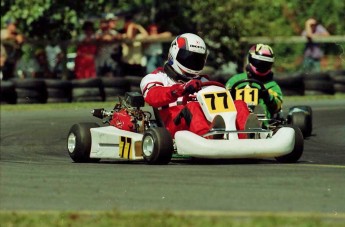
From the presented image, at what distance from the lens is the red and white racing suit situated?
10055 millimetres

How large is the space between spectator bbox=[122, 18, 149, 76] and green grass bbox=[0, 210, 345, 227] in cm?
1568

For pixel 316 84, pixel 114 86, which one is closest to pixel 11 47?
pixel 114 86

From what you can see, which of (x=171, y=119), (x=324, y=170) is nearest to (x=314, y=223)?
(x=324, y=170)

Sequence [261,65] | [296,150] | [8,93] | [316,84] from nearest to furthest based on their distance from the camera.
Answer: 1. [296,150]
2. [261,65]
3. [8,93]
4. [316,84]

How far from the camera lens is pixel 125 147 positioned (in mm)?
10398

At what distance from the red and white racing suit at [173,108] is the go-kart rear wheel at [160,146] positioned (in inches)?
15.7

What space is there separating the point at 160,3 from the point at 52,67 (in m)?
4.51

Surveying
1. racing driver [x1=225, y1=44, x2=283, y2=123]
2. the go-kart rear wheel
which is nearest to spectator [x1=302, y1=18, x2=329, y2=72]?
racing driver [x1=225, y1=44, x2=283, y2=123]

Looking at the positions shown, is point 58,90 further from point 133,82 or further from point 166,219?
point 166,219

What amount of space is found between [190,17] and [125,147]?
15654 millimetres

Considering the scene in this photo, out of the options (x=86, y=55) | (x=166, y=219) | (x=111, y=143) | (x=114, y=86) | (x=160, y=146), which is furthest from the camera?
(x=86, y=55)

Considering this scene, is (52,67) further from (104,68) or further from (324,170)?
(324,170)

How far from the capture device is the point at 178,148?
9.77 metres

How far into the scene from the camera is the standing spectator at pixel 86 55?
22.1 metres
